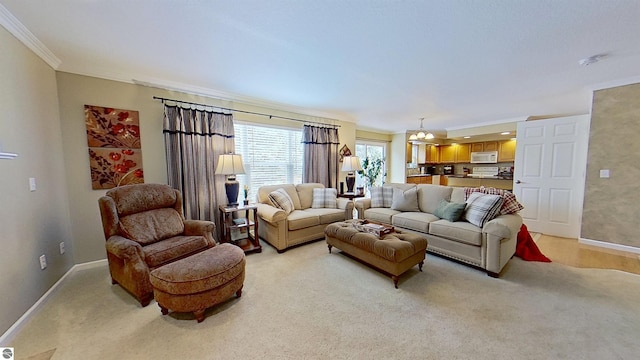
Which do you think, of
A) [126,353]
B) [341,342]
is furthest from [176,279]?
[341,342]

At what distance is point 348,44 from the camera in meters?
2.20

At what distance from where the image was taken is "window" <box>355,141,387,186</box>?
6.70 meters

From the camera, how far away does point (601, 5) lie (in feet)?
5.35

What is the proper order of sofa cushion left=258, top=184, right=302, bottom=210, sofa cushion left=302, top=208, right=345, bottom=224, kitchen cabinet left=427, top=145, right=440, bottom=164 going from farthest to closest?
1. kitchen cabinet left=427, top=145, right=440, bottom=164
2. sofa cushion left=258, top=184, right=302, bottom=210
3. sofa cushion left=302, top=208, right=345, bottom=224

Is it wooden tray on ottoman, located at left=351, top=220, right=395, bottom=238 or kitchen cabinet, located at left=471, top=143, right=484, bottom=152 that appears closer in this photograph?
wooden tray on ottoman, located at left=351, top=220, right=395, bottom=238

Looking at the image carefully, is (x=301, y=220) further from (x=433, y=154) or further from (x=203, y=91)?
(x=433, y=154)

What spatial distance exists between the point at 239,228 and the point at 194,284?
5.43 ft

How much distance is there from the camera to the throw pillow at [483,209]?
9.18 feet

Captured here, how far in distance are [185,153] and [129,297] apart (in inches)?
72.7

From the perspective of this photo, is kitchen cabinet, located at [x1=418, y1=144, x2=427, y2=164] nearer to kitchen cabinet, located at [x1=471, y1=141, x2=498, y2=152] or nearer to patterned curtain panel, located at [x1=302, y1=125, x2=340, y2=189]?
kitchen cabinet, located at [x1=471, y1=141, x2=498, y2=152]

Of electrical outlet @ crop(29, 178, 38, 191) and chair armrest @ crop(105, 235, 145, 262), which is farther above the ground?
electrical outlet @ crop(29, 178, 38, 191)

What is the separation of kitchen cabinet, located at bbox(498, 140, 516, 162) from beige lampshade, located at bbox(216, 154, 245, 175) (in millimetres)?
7149

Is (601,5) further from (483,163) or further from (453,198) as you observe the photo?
(483,163)

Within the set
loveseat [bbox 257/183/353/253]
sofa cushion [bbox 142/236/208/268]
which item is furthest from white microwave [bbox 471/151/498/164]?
sofa cushion [bbox 142/236/208/268]
